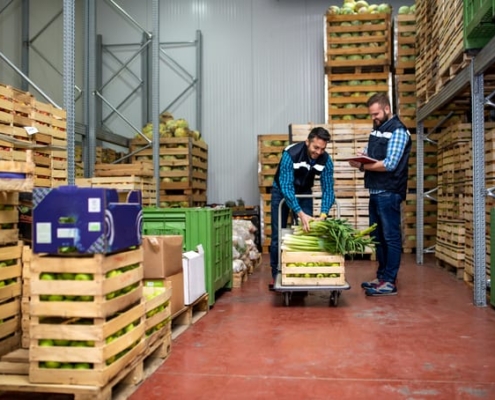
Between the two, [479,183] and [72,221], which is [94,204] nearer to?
[72,221]

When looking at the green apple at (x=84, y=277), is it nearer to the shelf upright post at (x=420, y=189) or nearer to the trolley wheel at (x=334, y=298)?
the trolley wheel at (x=334, y=298)

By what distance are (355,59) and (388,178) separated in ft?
19.3

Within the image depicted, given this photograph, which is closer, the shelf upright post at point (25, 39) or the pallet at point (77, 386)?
the pallet at point (77, 386)

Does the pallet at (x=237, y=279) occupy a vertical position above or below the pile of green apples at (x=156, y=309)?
below

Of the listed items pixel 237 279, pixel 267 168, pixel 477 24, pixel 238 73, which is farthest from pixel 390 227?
pixel 238 73

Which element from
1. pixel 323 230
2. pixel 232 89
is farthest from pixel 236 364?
pixel 232 89

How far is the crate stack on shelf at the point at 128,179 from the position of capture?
909 cm

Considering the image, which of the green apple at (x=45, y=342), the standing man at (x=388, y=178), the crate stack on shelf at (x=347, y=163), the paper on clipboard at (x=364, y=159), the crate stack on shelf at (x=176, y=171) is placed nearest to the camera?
the green apple at (x=45, y=342)

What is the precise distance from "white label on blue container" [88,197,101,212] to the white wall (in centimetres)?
1124

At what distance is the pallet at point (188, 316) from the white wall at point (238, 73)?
849cm

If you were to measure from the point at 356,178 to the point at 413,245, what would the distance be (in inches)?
84.0

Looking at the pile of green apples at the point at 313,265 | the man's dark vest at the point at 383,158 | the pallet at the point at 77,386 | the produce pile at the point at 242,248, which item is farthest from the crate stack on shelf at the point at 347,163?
the pallet at the point at 77,386

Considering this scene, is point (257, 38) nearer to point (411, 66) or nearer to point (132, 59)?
point (132, 59)

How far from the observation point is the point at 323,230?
19.6 ft
